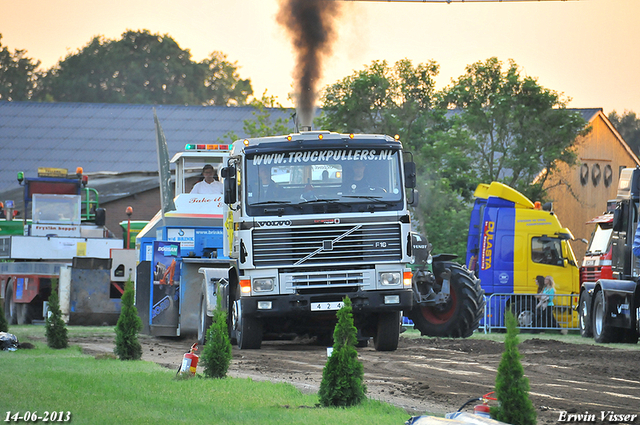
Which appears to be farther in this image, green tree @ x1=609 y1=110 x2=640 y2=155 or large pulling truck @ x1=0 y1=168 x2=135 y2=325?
green tree @ x1=609 y1=110 x2=640 y2=155

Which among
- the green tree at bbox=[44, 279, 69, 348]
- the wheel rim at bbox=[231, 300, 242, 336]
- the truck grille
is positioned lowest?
the green tree at bbox=[44, 279, 69, 348]

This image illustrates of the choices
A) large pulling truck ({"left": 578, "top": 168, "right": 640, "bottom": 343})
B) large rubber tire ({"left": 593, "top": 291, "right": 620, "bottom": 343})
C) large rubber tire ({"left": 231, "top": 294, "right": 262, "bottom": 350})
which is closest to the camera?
large rubber tire ({"left": 231, "top": 294, "right": 262, "bottom": 350})

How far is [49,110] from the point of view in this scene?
2147 inches

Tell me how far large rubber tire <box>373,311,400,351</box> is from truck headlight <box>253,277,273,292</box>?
1940mm

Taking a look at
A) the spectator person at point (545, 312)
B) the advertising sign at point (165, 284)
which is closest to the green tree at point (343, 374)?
the advertising sign at point (165, 284)

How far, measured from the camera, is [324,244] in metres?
13.2

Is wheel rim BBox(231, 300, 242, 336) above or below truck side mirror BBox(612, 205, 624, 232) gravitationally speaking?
below

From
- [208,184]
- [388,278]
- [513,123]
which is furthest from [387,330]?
[513,123]

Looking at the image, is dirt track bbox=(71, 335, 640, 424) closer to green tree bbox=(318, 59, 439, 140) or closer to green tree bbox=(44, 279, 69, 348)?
green tree bbox=(44, 279, 69, 348)

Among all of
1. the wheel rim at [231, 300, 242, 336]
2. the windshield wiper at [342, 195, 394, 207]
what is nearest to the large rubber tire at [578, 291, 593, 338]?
the windshield wiper at [342, 195, 394, 207]

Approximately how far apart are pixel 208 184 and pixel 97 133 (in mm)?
35952

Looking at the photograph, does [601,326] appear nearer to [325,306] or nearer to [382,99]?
[325,306]

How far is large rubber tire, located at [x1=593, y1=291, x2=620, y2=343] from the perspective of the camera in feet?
61.5

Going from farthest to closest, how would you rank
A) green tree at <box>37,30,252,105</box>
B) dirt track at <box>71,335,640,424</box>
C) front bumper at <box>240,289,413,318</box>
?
1. green tree at <box>37,30,252,105</box>
2. front bumper at <box>240,289,413,318</box>
3. dirt track at <box>71,335,640,424</box>
